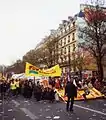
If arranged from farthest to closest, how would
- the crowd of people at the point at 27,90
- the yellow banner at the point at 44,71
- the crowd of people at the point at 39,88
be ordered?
the yellow banner at the point at 44,71 → the crowd of people at the point at 39,88 → the crowd of people at the point at 27,90

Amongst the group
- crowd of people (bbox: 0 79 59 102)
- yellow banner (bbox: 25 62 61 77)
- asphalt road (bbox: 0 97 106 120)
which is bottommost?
asphalt road (bbox: 0 97 106 120)

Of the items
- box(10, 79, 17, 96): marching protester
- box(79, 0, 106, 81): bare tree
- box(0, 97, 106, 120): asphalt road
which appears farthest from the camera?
box(79, 0, 106, 81): bare tree

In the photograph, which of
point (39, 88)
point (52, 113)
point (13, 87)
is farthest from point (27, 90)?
point (52, 113)

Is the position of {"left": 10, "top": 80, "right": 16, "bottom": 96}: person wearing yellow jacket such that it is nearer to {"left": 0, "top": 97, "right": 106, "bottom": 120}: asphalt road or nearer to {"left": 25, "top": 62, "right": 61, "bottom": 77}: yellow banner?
{"left": 25, "top": 62, "right": 61, "bottom": 77}: yellow banner

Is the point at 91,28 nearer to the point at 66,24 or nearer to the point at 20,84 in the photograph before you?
the point at 20,84

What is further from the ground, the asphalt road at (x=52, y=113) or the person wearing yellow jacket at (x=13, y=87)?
the person wearing yellow jacket at (x=13, y=87)

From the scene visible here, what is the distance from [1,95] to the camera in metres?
31.8

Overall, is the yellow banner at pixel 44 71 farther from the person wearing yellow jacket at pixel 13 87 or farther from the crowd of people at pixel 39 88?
the person wearing yellow jacket at pixel 13 87

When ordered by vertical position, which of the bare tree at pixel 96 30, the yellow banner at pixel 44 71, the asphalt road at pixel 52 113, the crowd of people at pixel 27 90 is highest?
the bare tree at pixel 96 30

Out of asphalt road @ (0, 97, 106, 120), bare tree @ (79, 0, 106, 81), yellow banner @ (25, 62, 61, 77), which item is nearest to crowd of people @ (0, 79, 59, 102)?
yellow banner @ (25, 62, 61, 77)

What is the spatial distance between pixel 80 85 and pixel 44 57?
4424 cm

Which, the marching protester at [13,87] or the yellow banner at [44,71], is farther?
the marching protester at [13,87]

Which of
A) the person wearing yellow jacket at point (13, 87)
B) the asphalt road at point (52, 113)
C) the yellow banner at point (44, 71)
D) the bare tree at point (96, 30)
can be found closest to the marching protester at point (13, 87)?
the person wearing yellow jacket at point (13, 87)

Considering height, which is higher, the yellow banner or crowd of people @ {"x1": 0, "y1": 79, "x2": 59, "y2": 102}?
the yellow banner
